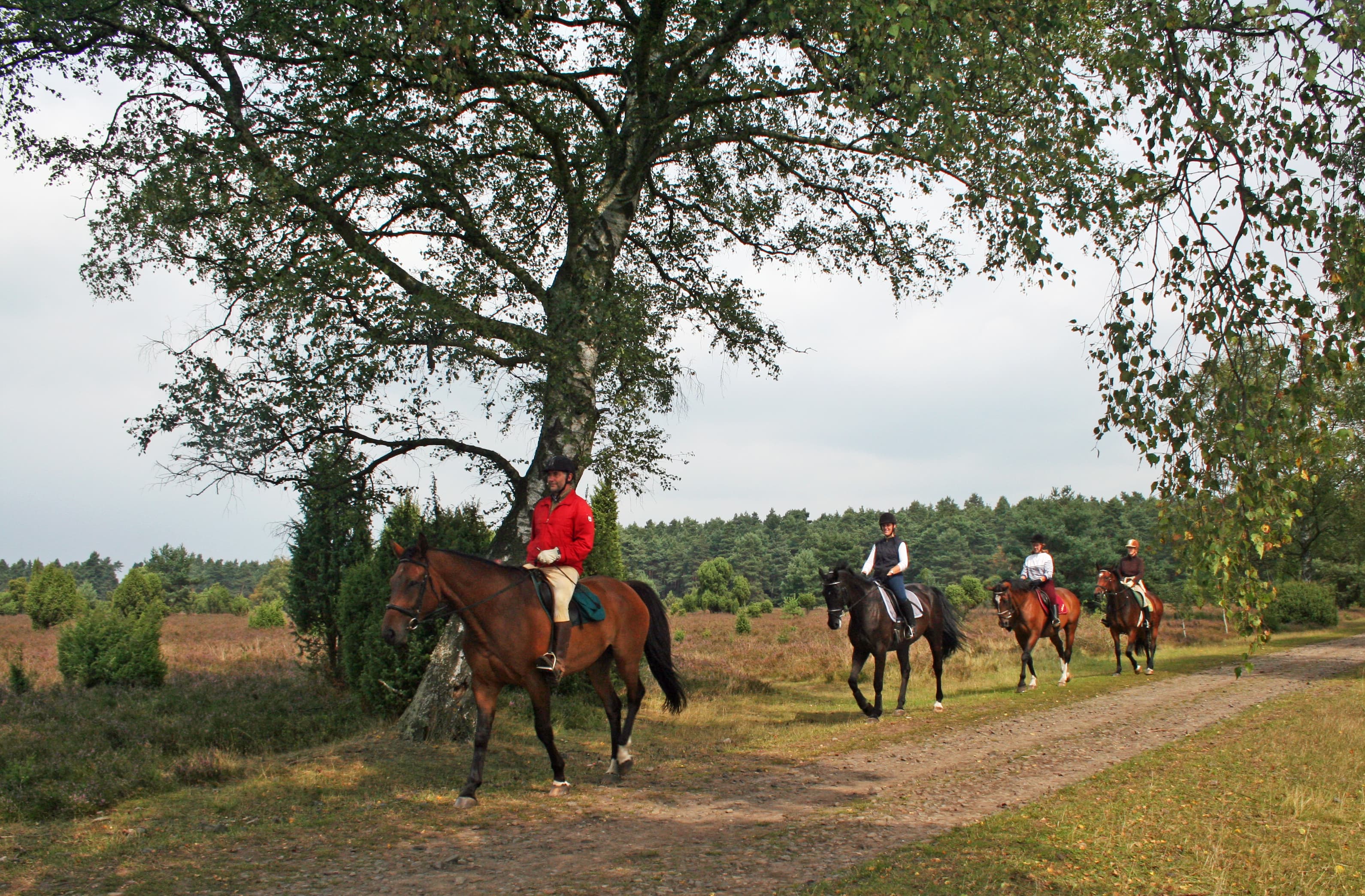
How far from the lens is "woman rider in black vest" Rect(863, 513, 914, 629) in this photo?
1307 cm

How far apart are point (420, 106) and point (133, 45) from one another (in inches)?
136

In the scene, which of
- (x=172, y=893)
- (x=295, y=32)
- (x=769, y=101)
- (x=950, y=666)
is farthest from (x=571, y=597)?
(x=950, y=666)

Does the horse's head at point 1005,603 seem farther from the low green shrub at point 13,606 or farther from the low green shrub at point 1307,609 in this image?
the low green shrub at point 13,606

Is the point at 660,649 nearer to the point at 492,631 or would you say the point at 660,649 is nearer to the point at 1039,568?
the point at 492,631

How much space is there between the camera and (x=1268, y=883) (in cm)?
507

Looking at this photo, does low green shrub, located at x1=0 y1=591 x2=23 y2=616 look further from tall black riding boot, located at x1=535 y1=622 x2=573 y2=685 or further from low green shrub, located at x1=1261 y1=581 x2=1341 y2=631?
low green shrub, located at x1=1261 y1=581 x2=1341 y2=631

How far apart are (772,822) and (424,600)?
346 centimetres

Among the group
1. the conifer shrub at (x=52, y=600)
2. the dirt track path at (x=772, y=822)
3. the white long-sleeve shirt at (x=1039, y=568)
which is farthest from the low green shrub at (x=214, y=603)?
the dirt track path at (x=772, y=822)

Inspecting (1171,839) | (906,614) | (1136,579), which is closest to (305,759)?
(1171,839)

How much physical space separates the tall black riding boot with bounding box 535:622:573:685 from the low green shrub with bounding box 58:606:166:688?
44.8 ft

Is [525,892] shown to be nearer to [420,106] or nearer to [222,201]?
[222,201]

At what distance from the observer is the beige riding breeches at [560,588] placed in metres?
7.93

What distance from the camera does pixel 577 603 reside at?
8.21 metres

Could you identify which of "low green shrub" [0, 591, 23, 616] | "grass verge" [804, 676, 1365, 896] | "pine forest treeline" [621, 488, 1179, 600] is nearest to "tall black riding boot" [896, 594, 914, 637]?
"grass verge" [804, 676, 1365, 896]
